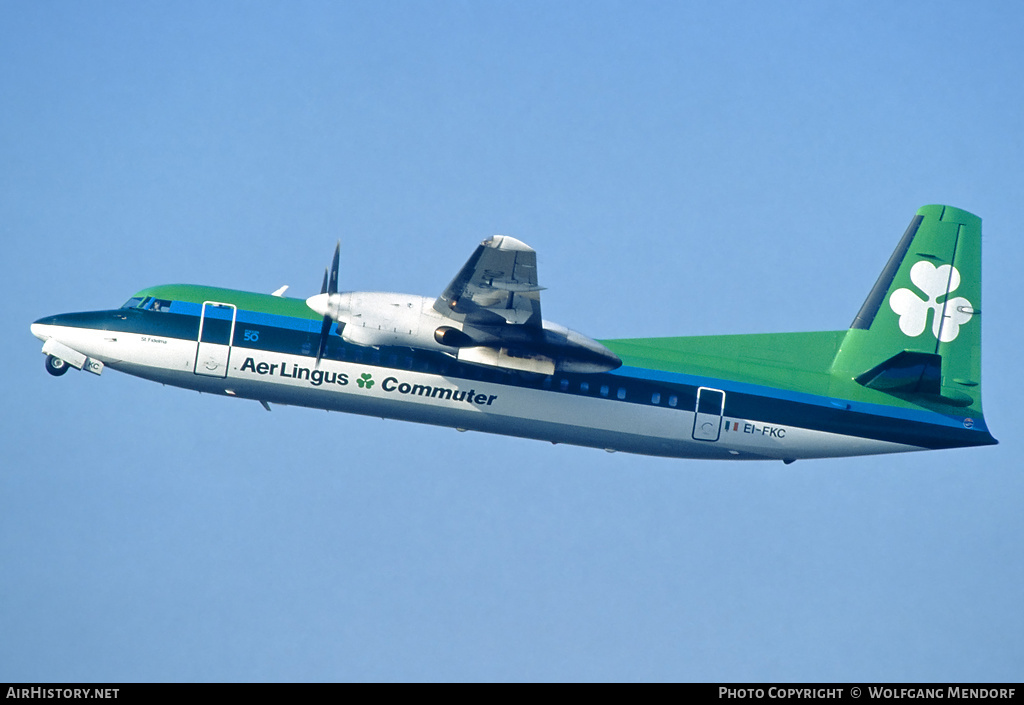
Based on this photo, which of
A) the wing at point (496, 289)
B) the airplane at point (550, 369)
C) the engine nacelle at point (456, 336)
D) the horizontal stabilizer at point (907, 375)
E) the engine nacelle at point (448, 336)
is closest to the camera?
the wing at point (496, 289)

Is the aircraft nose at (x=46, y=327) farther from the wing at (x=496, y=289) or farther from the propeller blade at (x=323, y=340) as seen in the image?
the wing at (x=496, y=289)

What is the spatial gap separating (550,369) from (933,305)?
28.5ft

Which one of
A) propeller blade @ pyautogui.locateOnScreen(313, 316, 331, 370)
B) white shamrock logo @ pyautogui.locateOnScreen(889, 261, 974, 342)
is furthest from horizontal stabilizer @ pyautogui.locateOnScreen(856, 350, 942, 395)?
propeller blade @ pyautogui.locateOnScreen(313, 316, 331, 370)

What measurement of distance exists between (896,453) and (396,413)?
33.7 ft

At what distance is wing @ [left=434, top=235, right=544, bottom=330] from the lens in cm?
1833

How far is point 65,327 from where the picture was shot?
21.9 metres

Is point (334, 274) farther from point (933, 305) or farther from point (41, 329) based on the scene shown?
point (933, 305)

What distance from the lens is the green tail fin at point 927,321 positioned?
2281 centimetres

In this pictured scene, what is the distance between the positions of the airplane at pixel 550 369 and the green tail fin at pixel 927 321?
43 millimetres

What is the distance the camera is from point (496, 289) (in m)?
19.2

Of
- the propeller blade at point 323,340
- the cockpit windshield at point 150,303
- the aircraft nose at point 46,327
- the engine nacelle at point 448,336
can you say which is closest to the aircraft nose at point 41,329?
the aircraft nose at point 46,327

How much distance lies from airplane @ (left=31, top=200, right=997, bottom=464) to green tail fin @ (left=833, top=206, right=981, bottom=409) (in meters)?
0.04

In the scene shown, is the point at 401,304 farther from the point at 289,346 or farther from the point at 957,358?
the point at 957,358
